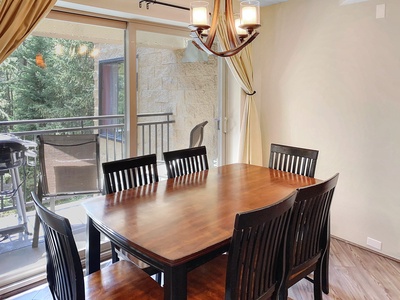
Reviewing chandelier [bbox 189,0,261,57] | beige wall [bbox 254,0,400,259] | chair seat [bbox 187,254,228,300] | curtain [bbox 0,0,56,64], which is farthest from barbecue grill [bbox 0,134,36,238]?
beige wall [bbox 254,0,400,259]

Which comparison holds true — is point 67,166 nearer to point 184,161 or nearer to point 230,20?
point 184,161

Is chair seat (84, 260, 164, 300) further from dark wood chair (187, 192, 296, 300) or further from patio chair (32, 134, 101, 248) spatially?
patio chair (32, 134, 101, 248)

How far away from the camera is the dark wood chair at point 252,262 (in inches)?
53.8

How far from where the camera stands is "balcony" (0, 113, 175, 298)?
2.60 metres

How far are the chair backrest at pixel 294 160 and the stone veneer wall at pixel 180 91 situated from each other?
3.81 ft

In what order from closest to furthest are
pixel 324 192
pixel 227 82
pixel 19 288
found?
1. pixel 324 192
2. pixel 19 288
3. pixel 227 82

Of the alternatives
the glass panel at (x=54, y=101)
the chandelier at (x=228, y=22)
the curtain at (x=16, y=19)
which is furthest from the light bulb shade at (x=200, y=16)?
the glass panel at (x=54, y=101)

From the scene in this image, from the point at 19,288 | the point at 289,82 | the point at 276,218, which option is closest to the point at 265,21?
the point at 289,82

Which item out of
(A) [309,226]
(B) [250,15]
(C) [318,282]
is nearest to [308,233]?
(A) [309,226]

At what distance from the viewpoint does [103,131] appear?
10.2 feet

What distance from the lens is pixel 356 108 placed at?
10.3 ft

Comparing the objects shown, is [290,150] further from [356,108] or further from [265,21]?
[265,21]

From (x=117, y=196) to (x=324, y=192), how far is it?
1284 millimetres

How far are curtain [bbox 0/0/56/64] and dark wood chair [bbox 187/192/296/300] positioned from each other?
5.92 feet
